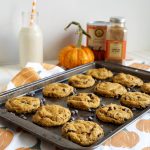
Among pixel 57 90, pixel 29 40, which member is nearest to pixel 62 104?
pixel 57 90

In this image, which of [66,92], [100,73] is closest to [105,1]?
[100,73]

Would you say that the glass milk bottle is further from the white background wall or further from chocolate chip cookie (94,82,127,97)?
chocolate chip cookie (94,82,127,97)

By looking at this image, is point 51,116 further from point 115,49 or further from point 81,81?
point 115,49

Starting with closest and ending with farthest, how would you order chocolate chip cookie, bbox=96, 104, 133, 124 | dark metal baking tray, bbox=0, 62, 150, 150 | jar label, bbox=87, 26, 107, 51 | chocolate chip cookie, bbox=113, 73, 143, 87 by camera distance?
dark metal baking tray, bbox=0, 62, 150, 150 < chocolate chip cookie, bbox=96, 104, 133, 124 < chocolate chip cookie, bbox=113, 73, 143, 87 < jar label, bbox=87, 26, 107, 51

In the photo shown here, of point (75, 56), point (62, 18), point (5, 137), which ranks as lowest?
point (5, 137)

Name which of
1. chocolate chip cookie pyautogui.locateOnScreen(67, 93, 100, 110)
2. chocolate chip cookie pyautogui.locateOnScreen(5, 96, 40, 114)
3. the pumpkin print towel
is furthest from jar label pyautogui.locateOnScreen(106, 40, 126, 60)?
chocolate chip cookie pyautogui.locateOnScreen(5, 96, 40, 114)

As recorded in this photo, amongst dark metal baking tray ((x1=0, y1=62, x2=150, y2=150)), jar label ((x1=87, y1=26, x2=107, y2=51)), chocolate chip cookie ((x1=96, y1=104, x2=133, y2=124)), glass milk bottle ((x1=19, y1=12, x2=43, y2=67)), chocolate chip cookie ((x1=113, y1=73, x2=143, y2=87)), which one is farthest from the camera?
jar label ((x1=87, y1=26, x2=107, y2=51))

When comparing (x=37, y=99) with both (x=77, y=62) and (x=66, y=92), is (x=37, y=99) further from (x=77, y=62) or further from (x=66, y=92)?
(x=77, y=62)
